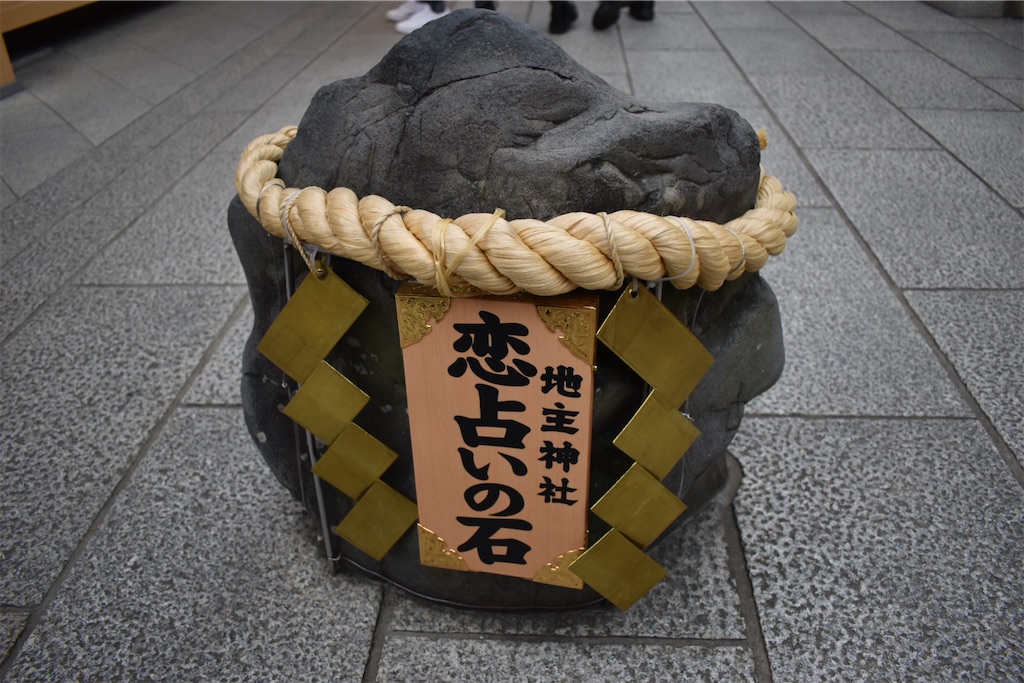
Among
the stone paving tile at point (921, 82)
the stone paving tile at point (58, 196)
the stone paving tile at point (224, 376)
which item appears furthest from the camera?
the stone paving tile at point (921, 82)

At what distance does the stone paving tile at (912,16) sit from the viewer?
5128mm

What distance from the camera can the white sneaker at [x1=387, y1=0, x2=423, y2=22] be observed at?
5625mm

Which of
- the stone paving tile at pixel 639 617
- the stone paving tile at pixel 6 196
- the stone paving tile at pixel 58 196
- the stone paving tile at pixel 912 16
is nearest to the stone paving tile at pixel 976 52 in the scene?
the stone paving tile at pixel 912 16

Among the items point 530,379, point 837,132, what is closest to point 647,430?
point 530,379

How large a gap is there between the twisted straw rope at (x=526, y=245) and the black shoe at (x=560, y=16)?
4.38 meters

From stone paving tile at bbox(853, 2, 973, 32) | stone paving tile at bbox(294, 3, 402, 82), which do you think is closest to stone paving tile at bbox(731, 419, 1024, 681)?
stone paving tile at bbox(294, 3, 402, 82)

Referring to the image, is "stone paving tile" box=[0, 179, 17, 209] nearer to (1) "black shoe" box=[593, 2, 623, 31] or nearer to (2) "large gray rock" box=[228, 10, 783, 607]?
(2) "large gray rock" box=[228, 10, 783, 607]

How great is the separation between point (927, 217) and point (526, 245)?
2.32 meters

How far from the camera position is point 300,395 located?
1275mm

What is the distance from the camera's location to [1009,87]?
13.1 feet

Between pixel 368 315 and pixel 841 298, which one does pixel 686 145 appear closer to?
pixel 368 315

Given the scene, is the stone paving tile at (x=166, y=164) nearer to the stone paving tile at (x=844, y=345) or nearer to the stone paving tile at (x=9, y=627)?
the stone paving tile at (x=9, y=627)

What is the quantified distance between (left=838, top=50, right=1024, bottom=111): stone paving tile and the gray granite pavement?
6cm

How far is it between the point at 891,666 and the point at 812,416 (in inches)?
28.3
